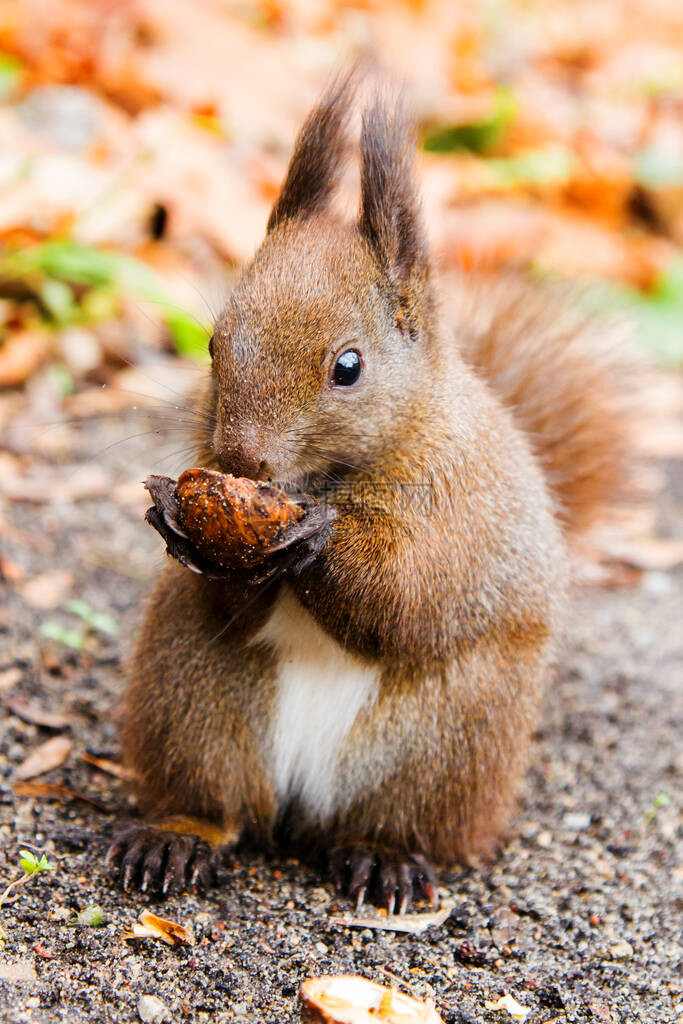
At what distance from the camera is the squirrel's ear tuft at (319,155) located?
2307 millimetres

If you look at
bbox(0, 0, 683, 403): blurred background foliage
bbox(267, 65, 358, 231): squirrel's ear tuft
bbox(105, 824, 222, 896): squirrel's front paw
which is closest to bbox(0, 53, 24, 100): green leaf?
bbox(0, 0, 683, 403): blurred background foliage

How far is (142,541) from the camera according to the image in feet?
12.3

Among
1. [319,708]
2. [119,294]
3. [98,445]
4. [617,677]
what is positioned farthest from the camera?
[119,294]

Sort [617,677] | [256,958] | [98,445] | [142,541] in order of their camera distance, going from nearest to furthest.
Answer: [256,958] < [617,677] < [142,541] < [98,445]

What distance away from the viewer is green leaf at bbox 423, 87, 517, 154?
689cm

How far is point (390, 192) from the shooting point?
2.23 m

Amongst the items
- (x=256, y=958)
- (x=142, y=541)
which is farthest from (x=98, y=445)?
(x=256, y=958)

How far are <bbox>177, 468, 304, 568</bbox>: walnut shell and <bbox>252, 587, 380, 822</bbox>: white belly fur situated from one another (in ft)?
0.83

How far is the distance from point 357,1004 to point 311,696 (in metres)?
0.64

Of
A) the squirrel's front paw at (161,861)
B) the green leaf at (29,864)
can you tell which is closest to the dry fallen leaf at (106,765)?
the squirrel's front paw at (161,861)

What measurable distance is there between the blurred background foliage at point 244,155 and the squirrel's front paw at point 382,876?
56.8 inches

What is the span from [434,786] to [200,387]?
0.96 meters

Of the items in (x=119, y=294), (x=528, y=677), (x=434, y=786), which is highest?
(x=119, y=294)

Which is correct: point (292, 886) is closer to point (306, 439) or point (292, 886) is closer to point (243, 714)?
point (243, 714)
